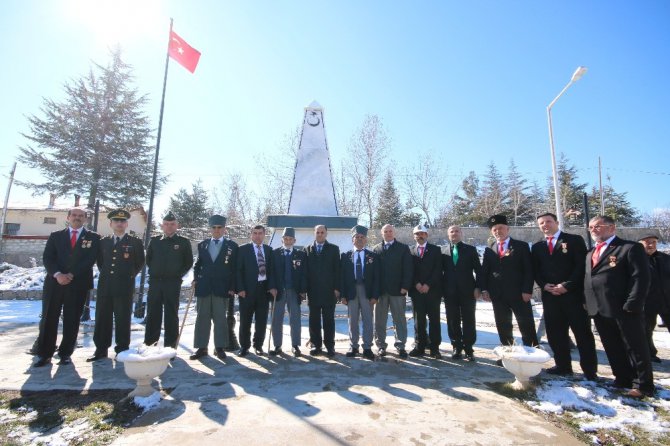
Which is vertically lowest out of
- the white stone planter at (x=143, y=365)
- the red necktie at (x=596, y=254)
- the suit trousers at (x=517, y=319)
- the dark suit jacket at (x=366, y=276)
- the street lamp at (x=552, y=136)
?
the white stone planter at (x=143, y=365)

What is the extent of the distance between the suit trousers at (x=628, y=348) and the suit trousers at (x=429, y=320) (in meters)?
1.77

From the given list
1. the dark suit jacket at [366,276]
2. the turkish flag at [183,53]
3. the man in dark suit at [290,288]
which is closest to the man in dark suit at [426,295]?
the dark suit jacket at [366,276]

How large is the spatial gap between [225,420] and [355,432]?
3.43 ft

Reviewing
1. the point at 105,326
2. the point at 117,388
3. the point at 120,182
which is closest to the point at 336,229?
the point at 105,326

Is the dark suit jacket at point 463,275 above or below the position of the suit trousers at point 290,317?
above

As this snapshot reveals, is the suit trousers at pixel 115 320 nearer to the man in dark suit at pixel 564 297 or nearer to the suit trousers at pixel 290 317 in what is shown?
the suit trousers at pixel 290 317

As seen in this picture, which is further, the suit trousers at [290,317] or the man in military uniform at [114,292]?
the suit trousers at [290,317]

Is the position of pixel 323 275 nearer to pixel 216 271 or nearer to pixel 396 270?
pixel 396 270

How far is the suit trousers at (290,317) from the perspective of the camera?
497cm

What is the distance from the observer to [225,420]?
2.86 metres

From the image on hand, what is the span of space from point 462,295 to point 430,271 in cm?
51

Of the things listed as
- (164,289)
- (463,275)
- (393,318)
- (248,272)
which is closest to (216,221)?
(248,272)

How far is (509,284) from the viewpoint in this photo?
4.51 metres

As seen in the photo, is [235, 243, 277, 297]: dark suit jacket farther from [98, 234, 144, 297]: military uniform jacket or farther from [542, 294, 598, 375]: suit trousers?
[542, 294, 598, 375]: suit trousers
